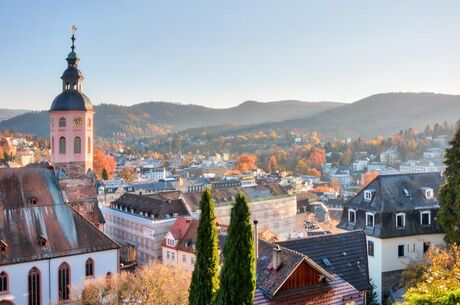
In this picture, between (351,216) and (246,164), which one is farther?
(246,164)

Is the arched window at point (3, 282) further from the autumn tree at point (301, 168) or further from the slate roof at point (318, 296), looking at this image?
the autumn tree at point (301, 168)

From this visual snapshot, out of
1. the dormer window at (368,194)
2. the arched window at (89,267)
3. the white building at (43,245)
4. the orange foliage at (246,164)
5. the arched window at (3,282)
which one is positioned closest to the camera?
the arched window at (3,282)

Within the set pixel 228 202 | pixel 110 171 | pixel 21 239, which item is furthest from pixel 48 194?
pixel 110 171

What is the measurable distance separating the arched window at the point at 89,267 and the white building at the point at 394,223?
57.5 feet

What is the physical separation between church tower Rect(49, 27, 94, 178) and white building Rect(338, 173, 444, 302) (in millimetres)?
21720

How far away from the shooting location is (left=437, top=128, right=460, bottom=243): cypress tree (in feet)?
112

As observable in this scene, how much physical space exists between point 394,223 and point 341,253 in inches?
326

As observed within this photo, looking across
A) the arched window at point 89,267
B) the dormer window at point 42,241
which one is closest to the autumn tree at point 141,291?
the arched window at point 89,267

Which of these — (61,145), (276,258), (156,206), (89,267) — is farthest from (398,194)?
(156,206)

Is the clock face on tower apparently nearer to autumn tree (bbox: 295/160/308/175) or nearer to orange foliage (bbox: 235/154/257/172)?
orange foliage (bbox: 235/154/257/172)

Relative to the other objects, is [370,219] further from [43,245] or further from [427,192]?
[43,245]

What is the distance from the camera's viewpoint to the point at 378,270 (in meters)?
36.9

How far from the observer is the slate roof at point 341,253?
29.6 metres

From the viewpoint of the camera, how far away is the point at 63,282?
34750mm
